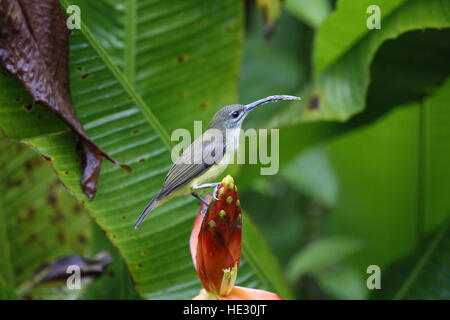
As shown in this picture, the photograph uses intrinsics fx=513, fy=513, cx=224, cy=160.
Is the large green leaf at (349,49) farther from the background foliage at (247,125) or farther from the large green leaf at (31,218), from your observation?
the large green leaf at (31,218)

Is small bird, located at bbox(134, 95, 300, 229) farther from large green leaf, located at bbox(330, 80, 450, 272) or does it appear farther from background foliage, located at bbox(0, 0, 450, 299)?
large green leaf, located at bbox(330, 80, 450, 272)

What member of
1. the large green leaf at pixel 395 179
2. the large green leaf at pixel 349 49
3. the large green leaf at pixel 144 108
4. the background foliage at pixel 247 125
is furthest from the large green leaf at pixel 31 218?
the large green leaf at pixel 395 179

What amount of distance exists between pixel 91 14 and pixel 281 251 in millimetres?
980

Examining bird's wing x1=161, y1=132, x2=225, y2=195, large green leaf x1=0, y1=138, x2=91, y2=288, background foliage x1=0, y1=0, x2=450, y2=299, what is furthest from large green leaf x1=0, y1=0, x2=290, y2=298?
large green leaf x1=0, y1=138, x2=91, y2=288

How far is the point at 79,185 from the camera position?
2.20 ft

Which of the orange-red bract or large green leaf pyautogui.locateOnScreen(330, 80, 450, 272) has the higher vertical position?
the orange-red bract

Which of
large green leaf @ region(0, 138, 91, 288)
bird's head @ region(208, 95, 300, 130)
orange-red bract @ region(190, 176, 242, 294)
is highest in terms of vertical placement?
bird's head @ region(208, 95, 300, 130)

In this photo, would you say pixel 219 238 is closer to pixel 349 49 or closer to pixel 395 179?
pixel 349 49

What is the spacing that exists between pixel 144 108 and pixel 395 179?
72 cm

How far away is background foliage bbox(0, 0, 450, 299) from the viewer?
729 millimetres

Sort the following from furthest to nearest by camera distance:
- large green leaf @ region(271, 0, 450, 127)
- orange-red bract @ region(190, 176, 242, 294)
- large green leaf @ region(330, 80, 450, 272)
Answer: large green leaf @ region(330, 80, 450, 272)
large green leaf @ region(271, 0, 450, 127)
orange-red bract @ region(190, 176, 242, 294)

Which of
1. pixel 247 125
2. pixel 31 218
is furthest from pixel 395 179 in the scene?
pixel 31 218

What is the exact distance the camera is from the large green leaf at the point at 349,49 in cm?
83

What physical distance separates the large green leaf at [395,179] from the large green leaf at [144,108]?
0.44 meters
